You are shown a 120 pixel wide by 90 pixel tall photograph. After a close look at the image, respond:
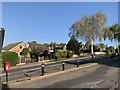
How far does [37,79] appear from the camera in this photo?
17844mm

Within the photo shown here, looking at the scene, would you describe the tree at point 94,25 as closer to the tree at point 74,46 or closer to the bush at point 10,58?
the bush at point 10,58

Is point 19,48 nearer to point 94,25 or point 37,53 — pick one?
point 37,53

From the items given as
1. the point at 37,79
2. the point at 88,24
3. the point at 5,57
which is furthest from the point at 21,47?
the point at 37,79

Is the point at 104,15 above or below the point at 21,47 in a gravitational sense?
above

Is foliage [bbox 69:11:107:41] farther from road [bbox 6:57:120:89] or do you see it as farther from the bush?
road [bbox 6:57:120:89]

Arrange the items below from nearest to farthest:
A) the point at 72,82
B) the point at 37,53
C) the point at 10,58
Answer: the point at 72,82 → the point at 10,58 → the point at 37,53

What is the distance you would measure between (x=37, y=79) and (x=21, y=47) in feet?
178

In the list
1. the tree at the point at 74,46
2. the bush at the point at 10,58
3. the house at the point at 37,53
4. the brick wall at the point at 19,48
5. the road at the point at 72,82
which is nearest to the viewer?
the road at the point at 72,82

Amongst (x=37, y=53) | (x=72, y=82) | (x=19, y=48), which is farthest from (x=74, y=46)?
(x=72, y=82)

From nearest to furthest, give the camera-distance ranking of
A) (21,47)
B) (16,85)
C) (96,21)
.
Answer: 1. (16,85)
2. (96,21)
3. (21,47)

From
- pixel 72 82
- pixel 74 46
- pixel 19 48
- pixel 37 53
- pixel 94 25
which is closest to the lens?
pixel 72 82

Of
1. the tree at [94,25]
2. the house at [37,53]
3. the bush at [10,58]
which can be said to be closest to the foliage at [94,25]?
the tree at [94,25]

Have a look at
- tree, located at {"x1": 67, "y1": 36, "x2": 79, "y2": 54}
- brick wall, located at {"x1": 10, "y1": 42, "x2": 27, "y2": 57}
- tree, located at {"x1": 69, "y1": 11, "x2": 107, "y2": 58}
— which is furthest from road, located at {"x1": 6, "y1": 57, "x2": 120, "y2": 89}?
tree, located at {"x1": 67, "y1": 36, "x2": 79, "y2": 54}

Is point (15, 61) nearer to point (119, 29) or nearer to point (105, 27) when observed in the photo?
point (105, 27)
